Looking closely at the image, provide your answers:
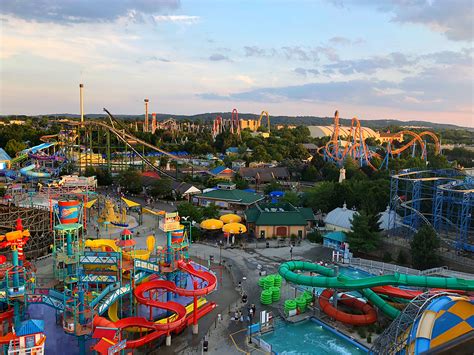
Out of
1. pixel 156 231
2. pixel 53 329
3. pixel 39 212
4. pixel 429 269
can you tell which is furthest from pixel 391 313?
pixel 39 212

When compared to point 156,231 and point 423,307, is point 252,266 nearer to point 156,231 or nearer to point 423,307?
point 156,231

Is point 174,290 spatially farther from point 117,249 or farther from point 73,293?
point 73,293

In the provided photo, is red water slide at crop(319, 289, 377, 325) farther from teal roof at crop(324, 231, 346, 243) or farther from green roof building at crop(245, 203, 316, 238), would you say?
green roof building at crop(245, 203, 316, 238)

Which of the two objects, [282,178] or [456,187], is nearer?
[456,187]

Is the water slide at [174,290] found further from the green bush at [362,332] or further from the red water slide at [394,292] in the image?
the red water slide at [394,292]

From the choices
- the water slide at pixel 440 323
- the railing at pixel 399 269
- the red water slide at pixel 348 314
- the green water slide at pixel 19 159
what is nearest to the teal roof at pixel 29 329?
the water slide at pixel 440 323

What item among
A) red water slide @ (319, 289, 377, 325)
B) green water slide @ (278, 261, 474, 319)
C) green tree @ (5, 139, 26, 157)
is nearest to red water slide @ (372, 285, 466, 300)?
green water slide @ (278, 261, 474, 319)
